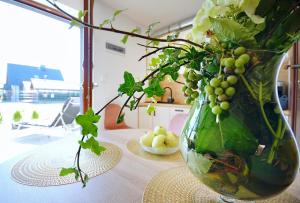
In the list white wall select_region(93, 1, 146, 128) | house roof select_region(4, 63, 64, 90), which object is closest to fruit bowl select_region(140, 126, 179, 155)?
white wall select_region(93, 1, 146, 128)

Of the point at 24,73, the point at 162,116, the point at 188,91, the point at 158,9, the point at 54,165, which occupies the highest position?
the point at 158,9

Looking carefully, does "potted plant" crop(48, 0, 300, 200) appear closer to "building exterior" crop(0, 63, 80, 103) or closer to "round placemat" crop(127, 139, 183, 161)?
"round placemat" crop(127, 139, 183, 161)

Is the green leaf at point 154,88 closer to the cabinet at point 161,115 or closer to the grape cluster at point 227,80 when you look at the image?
the grape cluster at point 227,80

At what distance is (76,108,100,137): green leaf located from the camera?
0.35 m

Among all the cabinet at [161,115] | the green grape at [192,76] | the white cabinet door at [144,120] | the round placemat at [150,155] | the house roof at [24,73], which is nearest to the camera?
the green grape at [192,76]

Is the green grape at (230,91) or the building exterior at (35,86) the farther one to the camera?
the building exterior at (35,86)

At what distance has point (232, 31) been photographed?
358 millimetres

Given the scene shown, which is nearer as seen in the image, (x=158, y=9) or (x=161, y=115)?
(x=158, y=9)

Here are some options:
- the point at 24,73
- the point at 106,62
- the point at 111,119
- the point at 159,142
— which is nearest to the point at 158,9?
the point at 106,62

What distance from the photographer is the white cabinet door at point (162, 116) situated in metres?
3.18

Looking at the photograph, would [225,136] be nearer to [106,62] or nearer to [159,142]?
[159,142]

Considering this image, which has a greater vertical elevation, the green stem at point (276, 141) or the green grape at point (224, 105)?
the green grape at point (224, 105)

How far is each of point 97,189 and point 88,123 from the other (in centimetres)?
30

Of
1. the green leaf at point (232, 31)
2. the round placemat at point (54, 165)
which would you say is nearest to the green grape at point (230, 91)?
the green leaf at point (232, 31)
